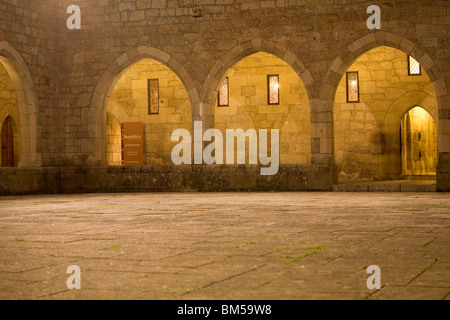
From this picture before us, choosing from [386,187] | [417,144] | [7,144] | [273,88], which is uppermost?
[273,88]

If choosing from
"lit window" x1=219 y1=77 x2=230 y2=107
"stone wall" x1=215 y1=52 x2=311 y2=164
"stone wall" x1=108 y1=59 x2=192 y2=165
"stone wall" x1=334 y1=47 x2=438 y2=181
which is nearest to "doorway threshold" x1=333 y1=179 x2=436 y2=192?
"stone wall" x1=334 y1=47 x2=438 y2=181

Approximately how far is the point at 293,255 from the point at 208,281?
89 cm

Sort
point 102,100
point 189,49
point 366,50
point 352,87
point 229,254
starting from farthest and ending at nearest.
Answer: point 352,87 → point 102,100 → point 189,49 → point 366,50 → point 229,254

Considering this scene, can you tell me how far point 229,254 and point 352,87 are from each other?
11.2 metres

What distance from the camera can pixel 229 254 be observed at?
3795 mm

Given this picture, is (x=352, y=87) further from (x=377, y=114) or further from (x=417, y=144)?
(x=417, y=144)

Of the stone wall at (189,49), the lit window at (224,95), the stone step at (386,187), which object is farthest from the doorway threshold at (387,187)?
the lit window at (224,95)

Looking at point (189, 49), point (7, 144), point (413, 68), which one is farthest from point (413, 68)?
point (7, 144)

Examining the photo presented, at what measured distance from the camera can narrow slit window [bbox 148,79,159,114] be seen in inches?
612

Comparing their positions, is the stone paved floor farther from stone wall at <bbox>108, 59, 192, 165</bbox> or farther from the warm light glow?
stone wall at <bbox>108, 59, 192, 165</bbox>

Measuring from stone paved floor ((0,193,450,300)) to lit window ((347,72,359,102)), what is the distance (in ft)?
26.0

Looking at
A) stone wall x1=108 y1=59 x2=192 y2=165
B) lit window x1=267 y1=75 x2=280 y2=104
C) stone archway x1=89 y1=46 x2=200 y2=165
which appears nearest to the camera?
stone archway x1=89 y1=46 x2=200 y2=165

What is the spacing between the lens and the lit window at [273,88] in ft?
48.6

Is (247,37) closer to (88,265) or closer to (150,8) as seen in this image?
(150,8)
